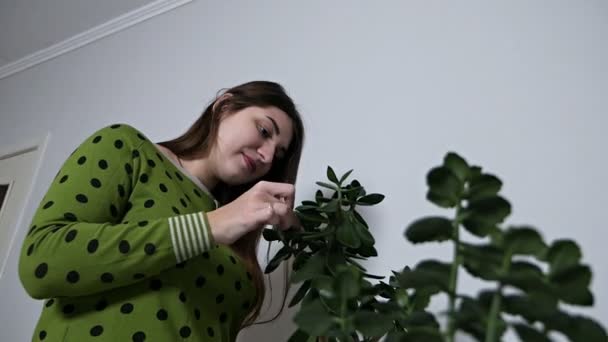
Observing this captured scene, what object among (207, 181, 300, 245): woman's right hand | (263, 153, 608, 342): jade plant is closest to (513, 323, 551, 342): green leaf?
(263, 153, 608, 342): jade plant

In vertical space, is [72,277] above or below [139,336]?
above

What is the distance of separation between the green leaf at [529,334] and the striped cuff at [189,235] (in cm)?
47

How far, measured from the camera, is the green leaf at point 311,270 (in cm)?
62

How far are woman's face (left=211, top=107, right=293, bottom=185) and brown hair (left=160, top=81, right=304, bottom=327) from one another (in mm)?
26

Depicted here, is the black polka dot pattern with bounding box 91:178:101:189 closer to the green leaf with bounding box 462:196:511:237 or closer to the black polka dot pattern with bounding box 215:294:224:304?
Result: the black polka dot pattern with bounding box 215:294:224:304

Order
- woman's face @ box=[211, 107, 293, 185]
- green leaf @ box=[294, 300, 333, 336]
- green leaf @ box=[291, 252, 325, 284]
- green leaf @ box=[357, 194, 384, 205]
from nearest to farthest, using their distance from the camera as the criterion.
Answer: green leaf @ box=[294, 300, 333, 336] → green leaf @ box=[291, 252, 325, 284] → green leaf @ box=[357, 194, 384, 205] → woman's face @ box=[211, 107, 293, 185]

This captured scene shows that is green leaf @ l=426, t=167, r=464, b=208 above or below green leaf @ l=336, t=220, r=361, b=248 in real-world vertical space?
above

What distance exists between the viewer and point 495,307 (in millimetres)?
290

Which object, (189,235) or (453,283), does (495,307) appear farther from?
(189,235)

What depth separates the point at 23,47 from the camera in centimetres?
219

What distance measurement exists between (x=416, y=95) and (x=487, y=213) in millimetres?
807

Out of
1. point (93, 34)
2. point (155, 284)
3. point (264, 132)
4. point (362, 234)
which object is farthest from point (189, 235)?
point (93, 34)

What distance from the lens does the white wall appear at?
0.88 m

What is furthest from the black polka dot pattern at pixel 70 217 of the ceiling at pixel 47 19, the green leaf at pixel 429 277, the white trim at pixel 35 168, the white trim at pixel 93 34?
the ceiling at pixel 47 19
